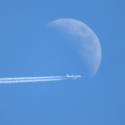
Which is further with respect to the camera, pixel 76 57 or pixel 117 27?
pixel 117 27

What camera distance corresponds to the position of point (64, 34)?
4180mm

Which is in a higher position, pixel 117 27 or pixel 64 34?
pixel 117 27

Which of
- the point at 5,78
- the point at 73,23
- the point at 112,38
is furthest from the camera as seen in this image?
the point at 112,38

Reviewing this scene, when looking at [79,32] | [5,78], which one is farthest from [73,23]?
[5,78]

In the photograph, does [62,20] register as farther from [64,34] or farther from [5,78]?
[5,78]

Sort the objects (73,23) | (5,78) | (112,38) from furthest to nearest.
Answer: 1. (112,38)
2. (73,23)
3. (5,78)

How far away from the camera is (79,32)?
171 inches

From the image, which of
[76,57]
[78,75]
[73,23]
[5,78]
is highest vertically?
[73,23]

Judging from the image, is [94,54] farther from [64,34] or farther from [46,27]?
[46,27]

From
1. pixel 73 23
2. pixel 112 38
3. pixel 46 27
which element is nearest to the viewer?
pixel 46 27

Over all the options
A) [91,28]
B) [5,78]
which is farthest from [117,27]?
[5,78]

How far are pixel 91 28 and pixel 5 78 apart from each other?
2.23 m

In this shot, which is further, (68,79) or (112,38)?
(112,38)

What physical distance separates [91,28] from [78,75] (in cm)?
114
